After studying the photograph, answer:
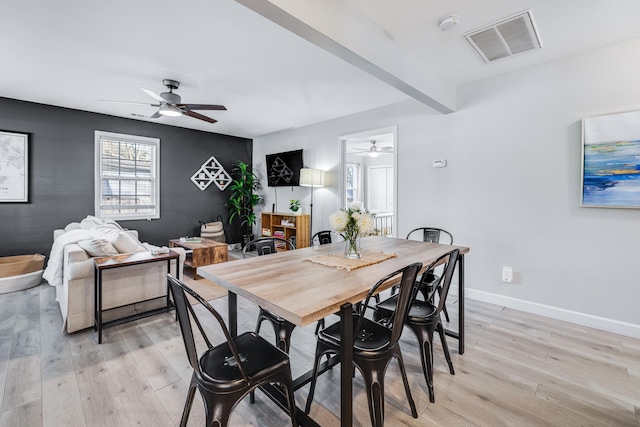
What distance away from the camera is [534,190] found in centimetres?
308

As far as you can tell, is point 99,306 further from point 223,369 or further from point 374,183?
point 374,183

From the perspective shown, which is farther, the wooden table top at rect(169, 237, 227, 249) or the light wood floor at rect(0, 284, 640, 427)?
the wooden table top at rect(169, 237, 227, 249)

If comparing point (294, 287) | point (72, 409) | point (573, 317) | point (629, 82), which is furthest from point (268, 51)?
point (573, 317)

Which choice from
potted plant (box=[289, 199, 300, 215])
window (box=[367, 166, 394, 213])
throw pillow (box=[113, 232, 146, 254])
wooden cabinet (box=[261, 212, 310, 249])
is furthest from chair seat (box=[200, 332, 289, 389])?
window (box=[367, 166, 394, 213])

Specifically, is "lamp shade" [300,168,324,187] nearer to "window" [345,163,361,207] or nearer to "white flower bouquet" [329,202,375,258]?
"white flower bouquet" [329,202,375,258]

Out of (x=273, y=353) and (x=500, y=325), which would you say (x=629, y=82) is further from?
(x=273, y=353)

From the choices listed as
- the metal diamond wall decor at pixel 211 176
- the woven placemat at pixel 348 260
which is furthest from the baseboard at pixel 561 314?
the metal diamond wall decor at pixel 211 176

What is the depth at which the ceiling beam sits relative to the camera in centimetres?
169

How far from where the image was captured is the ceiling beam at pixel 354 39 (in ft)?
5.55

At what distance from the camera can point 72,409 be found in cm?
171

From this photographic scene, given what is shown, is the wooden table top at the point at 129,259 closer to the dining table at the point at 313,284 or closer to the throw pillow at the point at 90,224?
the dining table at the point at 313,284

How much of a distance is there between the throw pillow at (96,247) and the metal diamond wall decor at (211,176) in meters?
3.35

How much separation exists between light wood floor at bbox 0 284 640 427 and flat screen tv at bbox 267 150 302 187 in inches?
136

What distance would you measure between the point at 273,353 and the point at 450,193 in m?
3.07
